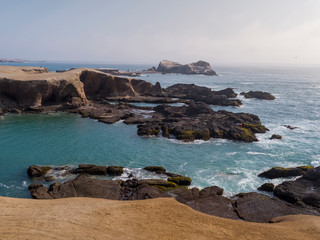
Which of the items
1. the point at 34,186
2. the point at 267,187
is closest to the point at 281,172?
the point at 267,187

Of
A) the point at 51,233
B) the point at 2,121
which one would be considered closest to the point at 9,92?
the point at 2,121

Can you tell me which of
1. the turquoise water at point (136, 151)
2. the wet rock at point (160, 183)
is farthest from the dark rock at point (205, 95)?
the wet rock at point (160, 183)

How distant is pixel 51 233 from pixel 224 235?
10759mm

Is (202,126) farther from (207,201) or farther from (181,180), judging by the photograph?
(207,201)

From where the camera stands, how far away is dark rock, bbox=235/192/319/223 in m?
20.8

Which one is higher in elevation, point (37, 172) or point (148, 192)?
point (148, 192)

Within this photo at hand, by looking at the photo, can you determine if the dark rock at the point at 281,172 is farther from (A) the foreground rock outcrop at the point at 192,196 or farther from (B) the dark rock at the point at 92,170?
(B) the dark rock at the point at 92,170

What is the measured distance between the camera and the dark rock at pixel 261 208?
2078 cm

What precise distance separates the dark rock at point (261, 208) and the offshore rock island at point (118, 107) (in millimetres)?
19877

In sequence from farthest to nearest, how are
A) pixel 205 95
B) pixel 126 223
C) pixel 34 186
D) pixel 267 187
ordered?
pixel 205 95 < pixel 267 187 < pixel 34 186 < pixel 126 223

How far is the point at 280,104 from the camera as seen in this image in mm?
78312

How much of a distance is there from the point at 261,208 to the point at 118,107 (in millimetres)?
48539

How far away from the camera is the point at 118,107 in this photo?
64500 millimetres

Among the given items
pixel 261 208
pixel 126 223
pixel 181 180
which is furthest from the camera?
pixel 181 180
